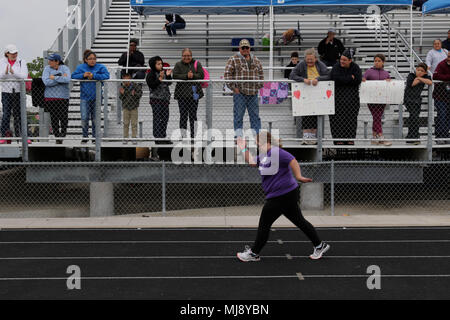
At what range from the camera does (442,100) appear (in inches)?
484

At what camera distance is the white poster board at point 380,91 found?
39.8ft

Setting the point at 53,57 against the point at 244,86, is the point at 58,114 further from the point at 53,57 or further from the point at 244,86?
the point at 244,86

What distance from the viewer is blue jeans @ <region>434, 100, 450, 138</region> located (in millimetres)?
12289

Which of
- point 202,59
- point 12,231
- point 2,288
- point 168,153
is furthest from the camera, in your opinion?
point 202,59

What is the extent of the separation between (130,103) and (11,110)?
2.36m

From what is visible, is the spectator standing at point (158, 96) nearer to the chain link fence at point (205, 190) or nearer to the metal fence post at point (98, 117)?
the chain link fence at point (205, 190)

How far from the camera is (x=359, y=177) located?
41.6 ft

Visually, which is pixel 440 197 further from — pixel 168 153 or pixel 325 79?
pixel 168 153

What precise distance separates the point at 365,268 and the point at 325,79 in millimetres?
4798

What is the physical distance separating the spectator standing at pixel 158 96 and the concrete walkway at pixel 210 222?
5.33 ft

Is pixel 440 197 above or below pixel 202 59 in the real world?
below

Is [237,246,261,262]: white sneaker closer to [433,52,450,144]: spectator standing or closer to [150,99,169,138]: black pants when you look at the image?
[150,99,169,138]: black pants

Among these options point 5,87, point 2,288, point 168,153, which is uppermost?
point 5,87
